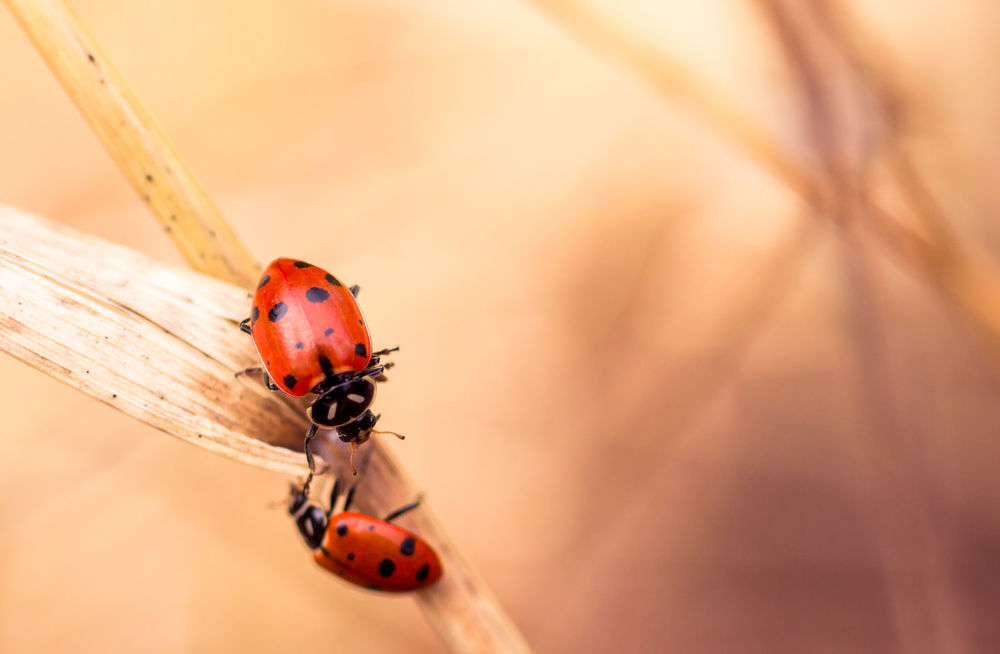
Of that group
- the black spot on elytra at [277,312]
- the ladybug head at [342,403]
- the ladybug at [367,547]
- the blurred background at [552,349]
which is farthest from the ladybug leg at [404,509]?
the blurred background at [552,349]

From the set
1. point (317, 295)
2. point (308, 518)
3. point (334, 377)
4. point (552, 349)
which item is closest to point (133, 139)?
point (317, 295)

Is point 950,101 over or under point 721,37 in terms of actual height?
under

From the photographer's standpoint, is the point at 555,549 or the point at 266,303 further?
the point at 555,549

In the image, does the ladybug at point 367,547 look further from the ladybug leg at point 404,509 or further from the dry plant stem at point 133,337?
the dry plant stem at point 133,337

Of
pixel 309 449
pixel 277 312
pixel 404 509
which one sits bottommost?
pixel 404 509

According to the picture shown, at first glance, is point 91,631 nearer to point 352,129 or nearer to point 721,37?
point 352,129

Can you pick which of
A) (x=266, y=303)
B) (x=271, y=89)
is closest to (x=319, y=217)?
(x=271, y=89)

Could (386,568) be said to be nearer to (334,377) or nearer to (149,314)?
(334,377)
